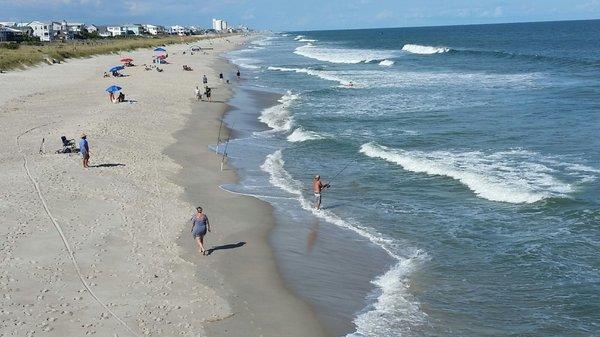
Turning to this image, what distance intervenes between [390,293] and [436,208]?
679 cm

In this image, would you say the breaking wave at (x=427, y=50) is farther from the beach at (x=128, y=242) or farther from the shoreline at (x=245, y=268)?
the shoreline at (x=245, y=268)

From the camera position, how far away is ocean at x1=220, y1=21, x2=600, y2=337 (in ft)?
41.4

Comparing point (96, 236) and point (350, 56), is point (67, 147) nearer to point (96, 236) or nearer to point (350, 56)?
point (96, 236)

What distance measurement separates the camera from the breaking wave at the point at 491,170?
20219mm

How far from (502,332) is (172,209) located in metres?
10.1

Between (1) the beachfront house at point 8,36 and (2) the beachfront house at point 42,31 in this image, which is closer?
(1) the beachfront house at point 8,36

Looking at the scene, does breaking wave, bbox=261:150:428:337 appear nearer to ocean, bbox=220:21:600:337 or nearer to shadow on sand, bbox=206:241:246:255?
ocean, bbox=220:21:600:337

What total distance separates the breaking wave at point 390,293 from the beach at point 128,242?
123 centimetres

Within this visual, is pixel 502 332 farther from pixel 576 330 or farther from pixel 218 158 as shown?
pixel 218 158

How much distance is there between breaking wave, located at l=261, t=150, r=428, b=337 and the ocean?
0.04 m

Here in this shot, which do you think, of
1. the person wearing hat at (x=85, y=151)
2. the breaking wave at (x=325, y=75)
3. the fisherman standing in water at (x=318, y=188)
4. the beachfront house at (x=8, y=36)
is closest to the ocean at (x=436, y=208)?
the fisherman standing in water at (x=318, y=188)

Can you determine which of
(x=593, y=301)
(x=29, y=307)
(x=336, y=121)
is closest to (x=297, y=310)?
(x=29, y=307)

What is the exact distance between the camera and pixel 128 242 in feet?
48.0

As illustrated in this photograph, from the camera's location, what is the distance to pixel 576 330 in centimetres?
1166
